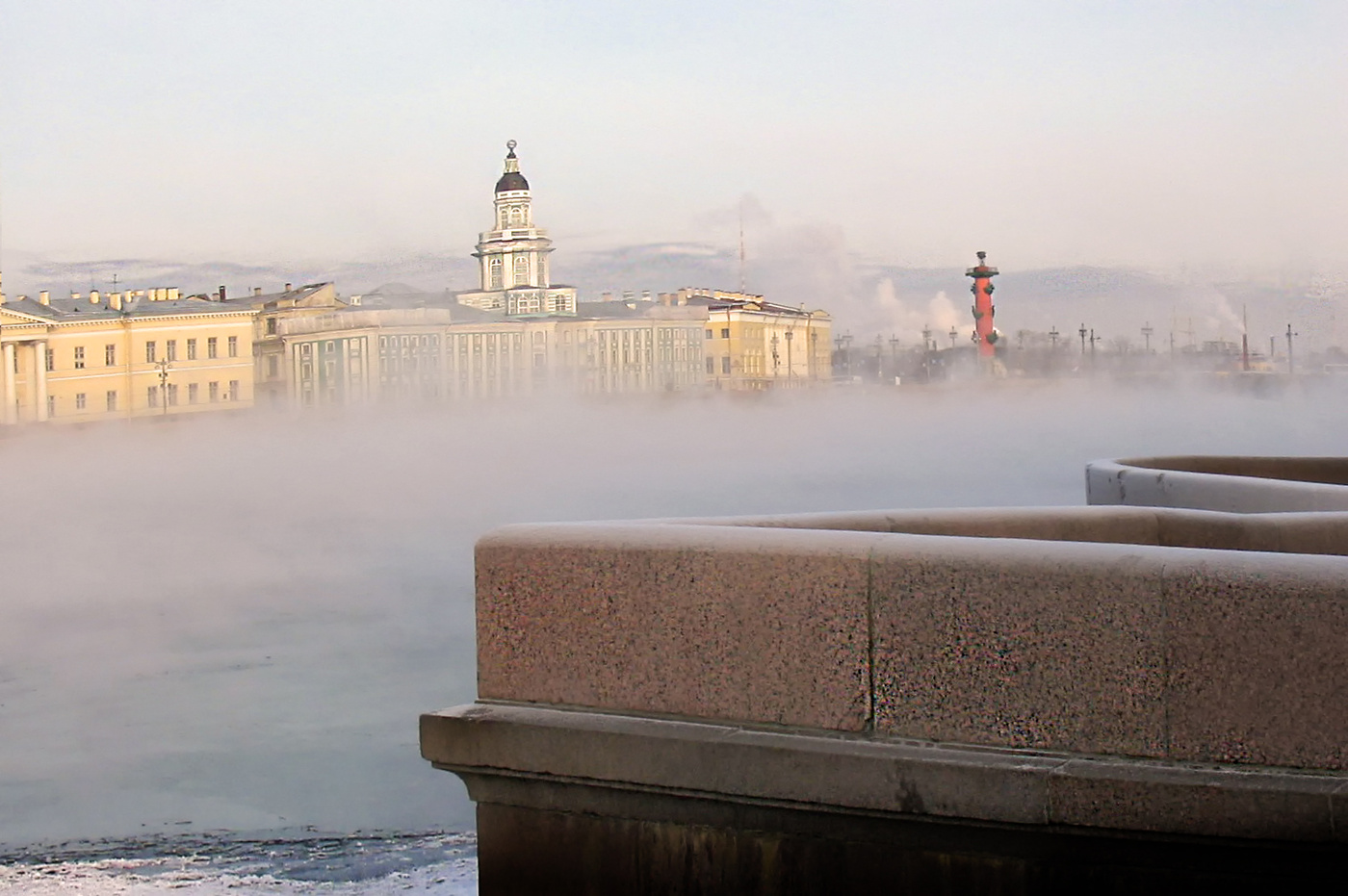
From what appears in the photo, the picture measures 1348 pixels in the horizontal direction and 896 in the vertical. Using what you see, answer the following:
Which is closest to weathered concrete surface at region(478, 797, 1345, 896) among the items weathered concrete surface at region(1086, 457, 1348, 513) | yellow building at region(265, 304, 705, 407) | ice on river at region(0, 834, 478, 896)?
ice on river at region(0, 834, 478, 896)

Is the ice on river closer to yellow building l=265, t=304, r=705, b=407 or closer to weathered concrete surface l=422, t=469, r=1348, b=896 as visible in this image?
weathered concrete surface l=422, t=469, r=1348, b=896

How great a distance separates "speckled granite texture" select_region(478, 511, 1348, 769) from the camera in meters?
3.19

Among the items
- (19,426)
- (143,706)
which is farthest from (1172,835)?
(19,426)

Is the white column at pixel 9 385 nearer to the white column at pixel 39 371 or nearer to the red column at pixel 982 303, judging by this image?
the white column at pixel 39 371

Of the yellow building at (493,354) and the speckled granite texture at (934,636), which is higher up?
the yellow building at (493,354)

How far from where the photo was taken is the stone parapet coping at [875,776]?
10.3 feet

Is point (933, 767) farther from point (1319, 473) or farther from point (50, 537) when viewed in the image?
point (50, 537)

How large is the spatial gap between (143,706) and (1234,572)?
8.18 metres

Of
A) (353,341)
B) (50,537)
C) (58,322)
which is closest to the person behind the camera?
(50,537)

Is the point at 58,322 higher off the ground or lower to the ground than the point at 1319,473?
higher

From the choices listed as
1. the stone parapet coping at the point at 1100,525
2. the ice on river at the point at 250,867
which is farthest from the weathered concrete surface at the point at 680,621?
the ice on river at the point at 250,867

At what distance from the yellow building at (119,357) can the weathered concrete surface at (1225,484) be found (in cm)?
5211

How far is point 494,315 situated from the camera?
7375cm

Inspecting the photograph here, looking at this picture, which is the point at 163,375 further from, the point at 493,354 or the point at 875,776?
the point at 875,776
